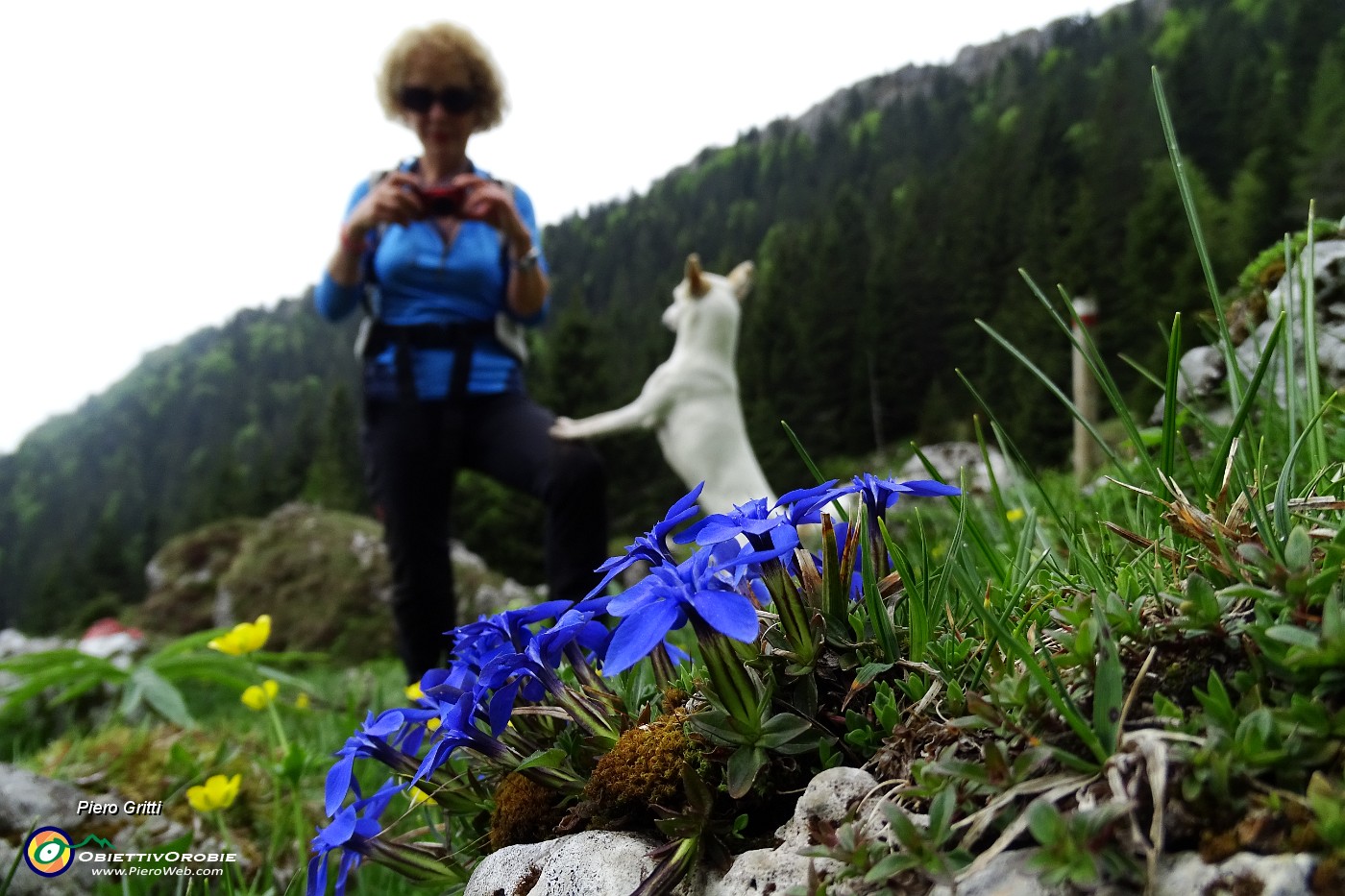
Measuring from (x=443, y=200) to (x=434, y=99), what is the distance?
640 mm

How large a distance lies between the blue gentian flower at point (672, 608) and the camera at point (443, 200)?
280 centimetres

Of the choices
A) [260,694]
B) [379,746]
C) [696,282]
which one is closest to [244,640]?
[260,694]

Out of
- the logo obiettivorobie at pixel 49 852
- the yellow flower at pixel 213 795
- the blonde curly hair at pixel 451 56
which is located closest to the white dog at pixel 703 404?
the blonde curly hair at pixel 451 56

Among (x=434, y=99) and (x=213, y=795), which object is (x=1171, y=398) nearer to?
(x=213, y=795)

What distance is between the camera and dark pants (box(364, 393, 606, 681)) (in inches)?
122

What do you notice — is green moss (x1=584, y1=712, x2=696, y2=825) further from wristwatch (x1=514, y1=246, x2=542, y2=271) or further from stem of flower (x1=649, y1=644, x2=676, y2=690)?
wristwatch (x1=514, y1=246, x2=542, y2=271)

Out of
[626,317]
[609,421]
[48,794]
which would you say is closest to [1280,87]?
[626,317]

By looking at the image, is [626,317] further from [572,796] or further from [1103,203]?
[572,796]

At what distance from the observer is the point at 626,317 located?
5719 cm

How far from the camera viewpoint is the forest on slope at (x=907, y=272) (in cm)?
3031

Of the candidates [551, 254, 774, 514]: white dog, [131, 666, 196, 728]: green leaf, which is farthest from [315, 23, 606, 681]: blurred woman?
[551, 254, 774, 514]: white dog

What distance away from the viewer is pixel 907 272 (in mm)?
43969

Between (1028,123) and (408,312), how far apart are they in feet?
194

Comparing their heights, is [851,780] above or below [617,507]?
above
